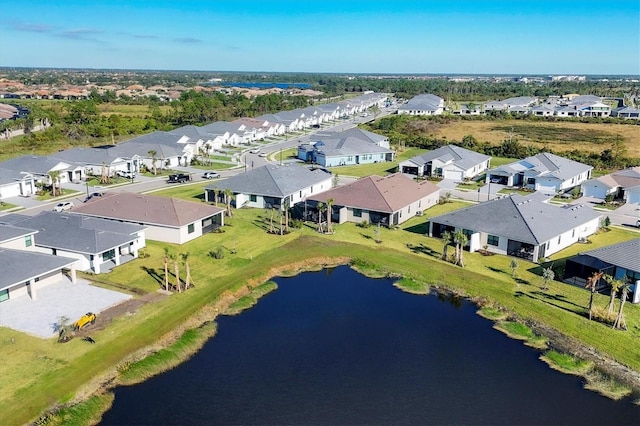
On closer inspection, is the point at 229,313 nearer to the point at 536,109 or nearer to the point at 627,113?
the point at 536,109

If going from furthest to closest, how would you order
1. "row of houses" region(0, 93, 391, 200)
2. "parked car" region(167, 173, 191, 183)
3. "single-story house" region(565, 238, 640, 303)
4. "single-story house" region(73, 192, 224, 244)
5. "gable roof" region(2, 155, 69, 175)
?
Answer: "parked car" region(167, 173, 191, 183) < "gable roof" region(2, 155, 69, 175) < "row of houses" region(0, 93, 391, 200) < "single-story house" region(73, 192, 224, 244) < "single-story house" region(565, 238, 640, 303)

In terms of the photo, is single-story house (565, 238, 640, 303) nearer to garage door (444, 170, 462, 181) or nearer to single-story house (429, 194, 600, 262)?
single-story house (429, 194, 600, 262)

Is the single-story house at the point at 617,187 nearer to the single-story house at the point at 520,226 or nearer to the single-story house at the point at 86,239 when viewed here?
the single-story house at the point at 520,226

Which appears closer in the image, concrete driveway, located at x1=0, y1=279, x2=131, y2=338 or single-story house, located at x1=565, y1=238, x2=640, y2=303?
concrete driveway, located at x1=0, y1=279, x2=131, y2=338

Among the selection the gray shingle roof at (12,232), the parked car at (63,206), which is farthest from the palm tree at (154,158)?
the gray shingle roof at (12,232)

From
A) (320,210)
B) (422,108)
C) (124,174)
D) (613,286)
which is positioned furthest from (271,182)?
(422,108)

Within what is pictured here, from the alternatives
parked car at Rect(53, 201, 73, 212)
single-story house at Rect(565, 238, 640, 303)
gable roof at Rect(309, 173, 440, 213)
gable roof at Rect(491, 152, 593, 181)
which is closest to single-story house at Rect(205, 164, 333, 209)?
gable roof at Rect(309, 173, 440, 213)

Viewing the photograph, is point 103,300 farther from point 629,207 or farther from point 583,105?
point 583,105
